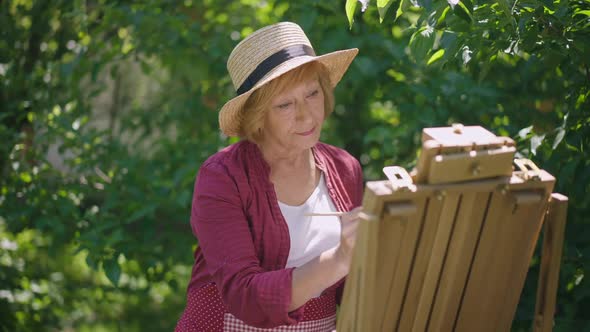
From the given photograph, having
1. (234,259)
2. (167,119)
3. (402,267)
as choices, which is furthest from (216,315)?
(167,119)

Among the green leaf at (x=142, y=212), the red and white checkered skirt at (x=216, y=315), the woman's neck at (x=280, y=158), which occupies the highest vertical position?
the woman's neck at (x=280, y=158)

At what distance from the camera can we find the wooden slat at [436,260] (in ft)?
4.66

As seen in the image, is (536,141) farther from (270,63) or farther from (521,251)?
(270,63)

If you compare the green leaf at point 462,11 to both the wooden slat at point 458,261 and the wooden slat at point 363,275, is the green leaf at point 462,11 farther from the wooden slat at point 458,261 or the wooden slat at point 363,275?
the wooden slat at point 363,275

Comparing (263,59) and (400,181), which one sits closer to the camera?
(400,181)

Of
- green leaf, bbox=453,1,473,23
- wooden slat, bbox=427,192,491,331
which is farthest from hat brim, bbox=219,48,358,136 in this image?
wooden slat, bbox=427,192,491,331

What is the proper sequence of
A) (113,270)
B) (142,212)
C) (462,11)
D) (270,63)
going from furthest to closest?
(142,212) → (113,270) → (270,63) → (462,11)

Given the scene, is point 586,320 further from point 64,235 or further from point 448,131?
point 64,235

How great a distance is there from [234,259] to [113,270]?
106 centimetres

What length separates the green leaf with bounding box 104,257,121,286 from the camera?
2631 mm

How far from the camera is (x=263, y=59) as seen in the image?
75.2 inches

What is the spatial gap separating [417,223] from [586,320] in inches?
41.1

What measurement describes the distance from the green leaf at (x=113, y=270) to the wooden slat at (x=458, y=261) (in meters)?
1.43

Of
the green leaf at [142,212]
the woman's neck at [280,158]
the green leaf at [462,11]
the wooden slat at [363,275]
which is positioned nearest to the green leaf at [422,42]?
the green leaf at [462,11]
